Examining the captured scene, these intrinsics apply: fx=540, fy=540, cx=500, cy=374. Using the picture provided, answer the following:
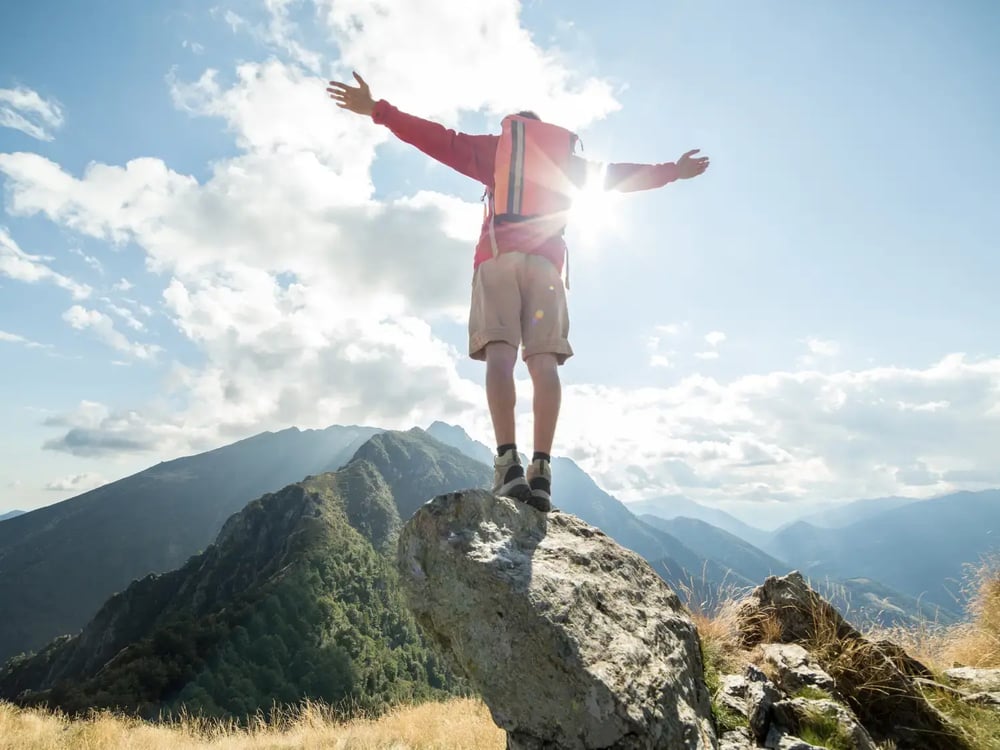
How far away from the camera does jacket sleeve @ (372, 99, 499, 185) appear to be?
4.55 metres

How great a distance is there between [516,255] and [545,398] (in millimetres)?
1144

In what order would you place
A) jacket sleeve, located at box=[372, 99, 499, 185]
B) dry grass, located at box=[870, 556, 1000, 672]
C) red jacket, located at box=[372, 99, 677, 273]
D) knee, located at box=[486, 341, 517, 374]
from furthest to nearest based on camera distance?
1. dry grass, located at box=[870, 556, 1000, 672]
2. jacket sleeve, located at box=[372, 99, 499, 185]
3. red jacket, located at box=[372, 99, 677, 273]
4. knee, located at box=[486, 341, 517, 374]

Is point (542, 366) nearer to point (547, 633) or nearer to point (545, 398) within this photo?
point (545, 398)

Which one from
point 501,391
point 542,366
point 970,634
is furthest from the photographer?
point 970,634

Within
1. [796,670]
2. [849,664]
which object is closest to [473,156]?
[796,670]

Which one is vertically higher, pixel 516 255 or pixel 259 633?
pixel 516 255

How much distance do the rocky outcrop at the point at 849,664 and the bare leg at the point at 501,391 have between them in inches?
99.3

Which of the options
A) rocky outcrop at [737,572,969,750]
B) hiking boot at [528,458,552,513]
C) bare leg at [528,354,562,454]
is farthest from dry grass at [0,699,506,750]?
bare leg at [528,354,562,454]

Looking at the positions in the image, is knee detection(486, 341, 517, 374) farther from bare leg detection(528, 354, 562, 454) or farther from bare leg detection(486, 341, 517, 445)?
bare leg detection(528, 354, 562, 454)

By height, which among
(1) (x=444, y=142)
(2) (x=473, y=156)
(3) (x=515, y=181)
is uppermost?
(1) (x=444, y=142)

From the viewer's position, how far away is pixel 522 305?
425 centimetres

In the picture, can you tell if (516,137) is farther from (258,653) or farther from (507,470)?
(258,653)

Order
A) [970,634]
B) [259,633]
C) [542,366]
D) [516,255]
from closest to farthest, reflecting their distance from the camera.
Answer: [542,366], [516,255], [970,634], [259,633]

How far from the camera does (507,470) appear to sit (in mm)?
3945
